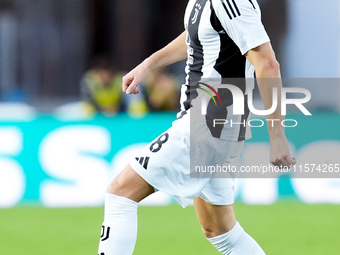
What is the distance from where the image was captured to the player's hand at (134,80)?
2.85 meters

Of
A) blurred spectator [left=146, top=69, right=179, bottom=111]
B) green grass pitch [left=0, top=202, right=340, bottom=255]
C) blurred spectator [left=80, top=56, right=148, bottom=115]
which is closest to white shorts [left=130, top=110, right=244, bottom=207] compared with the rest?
green grass pitch [left=0, top=202, right=340, bottom=255]

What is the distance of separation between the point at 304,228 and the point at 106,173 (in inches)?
86.2

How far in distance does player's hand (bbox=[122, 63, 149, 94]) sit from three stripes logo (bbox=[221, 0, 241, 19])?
738mm

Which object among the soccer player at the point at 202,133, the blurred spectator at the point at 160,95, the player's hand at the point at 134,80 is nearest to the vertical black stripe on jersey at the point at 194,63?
the soccer player at the point at 202,133

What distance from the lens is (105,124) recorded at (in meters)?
6.04

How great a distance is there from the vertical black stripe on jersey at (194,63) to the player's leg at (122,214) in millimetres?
414

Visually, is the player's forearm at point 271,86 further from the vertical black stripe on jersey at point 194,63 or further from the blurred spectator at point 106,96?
the blurred spectator at point 106,96

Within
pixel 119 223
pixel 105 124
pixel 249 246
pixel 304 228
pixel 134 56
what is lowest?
pixel 304 228

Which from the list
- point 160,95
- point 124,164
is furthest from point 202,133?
point 160,95

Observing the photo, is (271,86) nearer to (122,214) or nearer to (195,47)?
(195,47)

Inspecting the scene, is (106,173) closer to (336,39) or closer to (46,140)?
(46,140)

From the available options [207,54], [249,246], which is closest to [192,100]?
[207,54]

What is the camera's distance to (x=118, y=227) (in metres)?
2.45

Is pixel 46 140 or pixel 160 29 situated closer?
pixel 46 140
